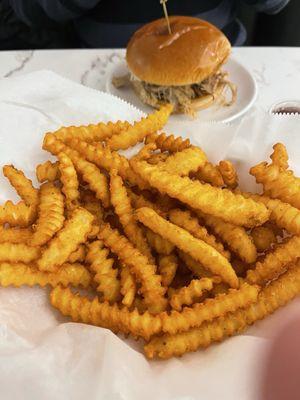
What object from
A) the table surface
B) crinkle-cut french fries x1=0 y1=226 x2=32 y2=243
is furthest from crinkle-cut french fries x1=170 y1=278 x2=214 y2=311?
the table surface

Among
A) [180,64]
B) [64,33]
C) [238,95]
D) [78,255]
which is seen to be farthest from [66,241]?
[64,33]

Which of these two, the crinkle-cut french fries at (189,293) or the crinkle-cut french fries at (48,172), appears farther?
the crinkle-cut french fries at (48,172)

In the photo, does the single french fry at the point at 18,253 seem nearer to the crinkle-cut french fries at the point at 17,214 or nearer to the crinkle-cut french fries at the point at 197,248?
the crinkle-cut french fries at the point at 17,214

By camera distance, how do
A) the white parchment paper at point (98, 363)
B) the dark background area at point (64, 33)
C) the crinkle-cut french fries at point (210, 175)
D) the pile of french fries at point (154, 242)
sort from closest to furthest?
1. the white parchment paper at point (98, 363)
2. the pile of french fries at point (154, 242)
3. the crinkle-cut french fries at point (210, 175)
4. the dark background area at point (64, 33)

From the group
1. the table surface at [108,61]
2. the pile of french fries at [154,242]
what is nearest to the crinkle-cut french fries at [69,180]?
the pile of french fries at [154,242]

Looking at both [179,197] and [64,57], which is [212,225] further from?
[64,57]

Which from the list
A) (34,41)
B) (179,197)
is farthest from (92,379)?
(34,41)
